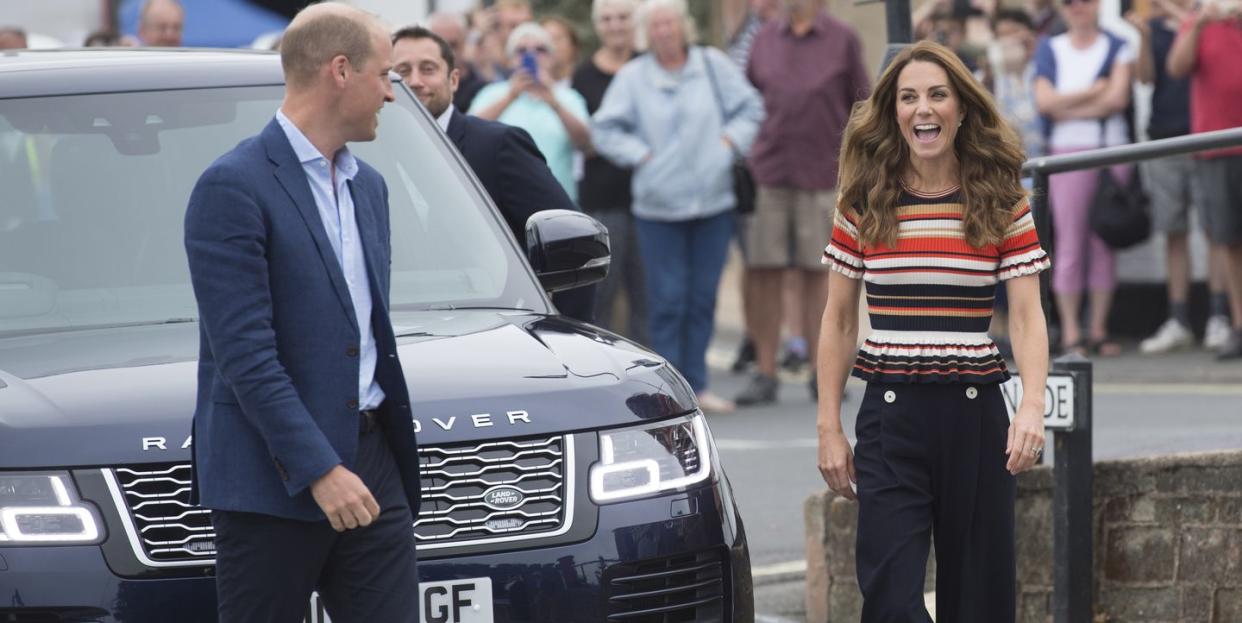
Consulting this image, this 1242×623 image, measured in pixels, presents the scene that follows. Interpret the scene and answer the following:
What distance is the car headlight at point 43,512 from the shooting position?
14.0ft

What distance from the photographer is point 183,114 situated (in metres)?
5.63

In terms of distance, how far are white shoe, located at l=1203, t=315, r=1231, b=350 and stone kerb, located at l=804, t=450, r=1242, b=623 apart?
6.00m

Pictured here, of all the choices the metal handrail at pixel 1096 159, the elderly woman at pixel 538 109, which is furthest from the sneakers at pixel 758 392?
the metal handrail at pixel 1096 159

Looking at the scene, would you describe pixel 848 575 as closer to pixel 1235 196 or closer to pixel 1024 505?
pixel 1024 505

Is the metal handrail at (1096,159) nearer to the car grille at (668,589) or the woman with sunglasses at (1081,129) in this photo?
the car grille at (668,589)

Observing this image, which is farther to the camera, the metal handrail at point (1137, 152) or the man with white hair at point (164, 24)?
the man with white hair at point (164, 24)

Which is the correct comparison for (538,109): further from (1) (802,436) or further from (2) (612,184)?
(1) (802,436)

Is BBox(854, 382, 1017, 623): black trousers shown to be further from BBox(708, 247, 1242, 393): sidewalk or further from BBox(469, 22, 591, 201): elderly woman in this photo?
BBox(469, 22, 591, 201): elderly woman

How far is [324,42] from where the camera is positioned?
3.83 meters

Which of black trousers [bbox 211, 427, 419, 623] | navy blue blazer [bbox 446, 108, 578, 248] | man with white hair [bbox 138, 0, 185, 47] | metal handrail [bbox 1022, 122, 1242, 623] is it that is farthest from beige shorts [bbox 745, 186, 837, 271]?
black trousers [bbox 211, 427, 419, 623]

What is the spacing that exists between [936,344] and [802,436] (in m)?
5.61

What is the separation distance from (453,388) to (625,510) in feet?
1.49

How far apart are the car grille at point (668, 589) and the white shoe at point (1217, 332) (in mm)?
7880

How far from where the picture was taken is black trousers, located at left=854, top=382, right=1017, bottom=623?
192 inches
